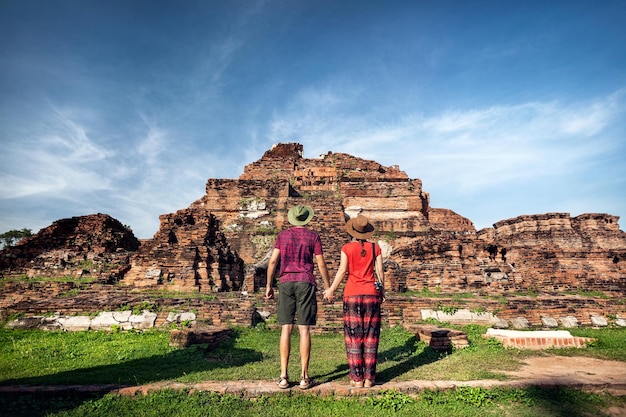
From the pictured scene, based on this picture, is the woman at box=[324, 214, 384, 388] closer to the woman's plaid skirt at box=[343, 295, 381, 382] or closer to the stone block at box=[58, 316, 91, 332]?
the woman's plaid skirt at box=[343, 295, 381, 382]

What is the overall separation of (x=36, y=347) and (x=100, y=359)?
1898 mm

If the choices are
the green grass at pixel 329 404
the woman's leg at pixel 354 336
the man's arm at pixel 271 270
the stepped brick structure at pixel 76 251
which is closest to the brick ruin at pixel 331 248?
the stepped brick structure at pixel 76 251

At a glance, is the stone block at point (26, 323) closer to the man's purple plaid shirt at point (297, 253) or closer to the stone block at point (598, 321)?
the man's purple plaid shirt at point (297, 253)

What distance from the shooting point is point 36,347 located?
6.39 meters

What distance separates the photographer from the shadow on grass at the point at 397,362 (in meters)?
4.35

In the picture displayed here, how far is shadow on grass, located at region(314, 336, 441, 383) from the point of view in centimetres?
435

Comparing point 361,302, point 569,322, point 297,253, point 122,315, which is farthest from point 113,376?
point 569,322

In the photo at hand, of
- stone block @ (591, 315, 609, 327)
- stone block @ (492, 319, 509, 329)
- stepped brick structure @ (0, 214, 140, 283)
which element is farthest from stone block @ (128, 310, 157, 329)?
stone block @ (591, 315, 609, 327)

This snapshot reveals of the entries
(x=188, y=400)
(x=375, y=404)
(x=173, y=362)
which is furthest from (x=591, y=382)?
(x=173, y=362)

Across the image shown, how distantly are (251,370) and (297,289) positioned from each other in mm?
1621

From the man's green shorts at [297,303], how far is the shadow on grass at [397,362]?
872 mm

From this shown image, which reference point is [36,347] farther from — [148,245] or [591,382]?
[591,382]

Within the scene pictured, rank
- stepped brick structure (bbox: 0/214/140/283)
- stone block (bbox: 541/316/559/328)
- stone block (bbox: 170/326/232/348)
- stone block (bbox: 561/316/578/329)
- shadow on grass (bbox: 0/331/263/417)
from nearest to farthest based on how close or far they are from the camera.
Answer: shadow on grass (bbox: 0/331/263/417), stone block (bbox: 170/326/232/348), stone block (bbox: 541/316/559/328), stone block (bbox: 561/316/578/329), stepped brick structure (bbox: 0/214/140/283)

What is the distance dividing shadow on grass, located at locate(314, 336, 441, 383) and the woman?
0.44m
